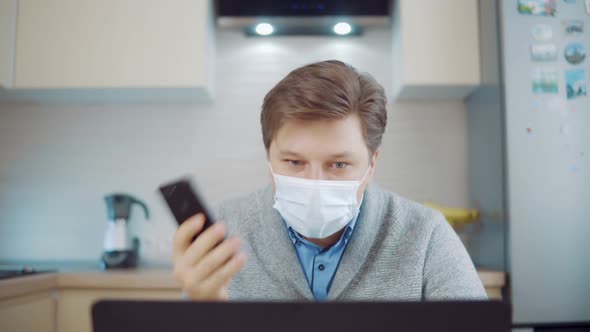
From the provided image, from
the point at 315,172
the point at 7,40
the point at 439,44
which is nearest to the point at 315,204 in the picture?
the point at 315,172

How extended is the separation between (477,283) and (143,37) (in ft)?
4.91

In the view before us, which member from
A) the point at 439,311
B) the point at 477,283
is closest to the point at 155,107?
the point at 477,283

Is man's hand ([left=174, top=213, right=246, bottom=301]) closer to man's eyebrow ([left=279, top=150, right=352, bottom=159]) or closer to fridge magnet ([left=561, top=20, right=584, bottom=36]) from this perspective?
man's eyebrow ([left=279, top=150, right=352, bottom=159])

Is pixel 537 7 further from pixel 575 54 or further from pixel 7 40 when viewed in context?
pixel 7 40

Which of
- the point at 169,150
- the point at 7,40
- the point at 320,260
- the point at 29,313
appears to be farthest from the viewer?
the point at 169,150

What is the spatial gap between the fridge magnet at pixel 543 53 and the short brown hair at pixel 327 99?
3.03 feet

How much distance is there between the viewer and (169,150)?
2188 millimetres

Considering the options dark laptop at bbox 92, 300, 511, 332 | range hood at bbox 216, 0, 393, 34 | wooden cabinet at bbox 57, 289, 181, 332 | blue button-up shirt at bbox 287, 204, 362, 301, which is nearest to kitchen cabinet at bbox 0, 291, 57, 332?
wooden cabinet at bbox 57, 289, 181, 332

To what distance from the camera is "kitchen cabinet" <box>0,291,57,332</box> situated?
1498 mm

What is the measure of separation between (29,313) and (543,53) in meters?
1.91

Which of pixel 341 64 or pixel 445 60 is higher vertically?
pixel 445 60

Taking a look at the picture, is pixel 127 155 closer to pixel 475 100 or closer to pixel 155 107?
pixel 155 107

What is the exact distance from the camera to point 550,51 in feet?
5.72

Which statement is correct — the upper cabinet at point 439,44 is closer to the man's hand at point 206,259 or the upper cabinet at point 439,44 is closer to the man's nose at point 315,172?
the man's nose at point 315,172
